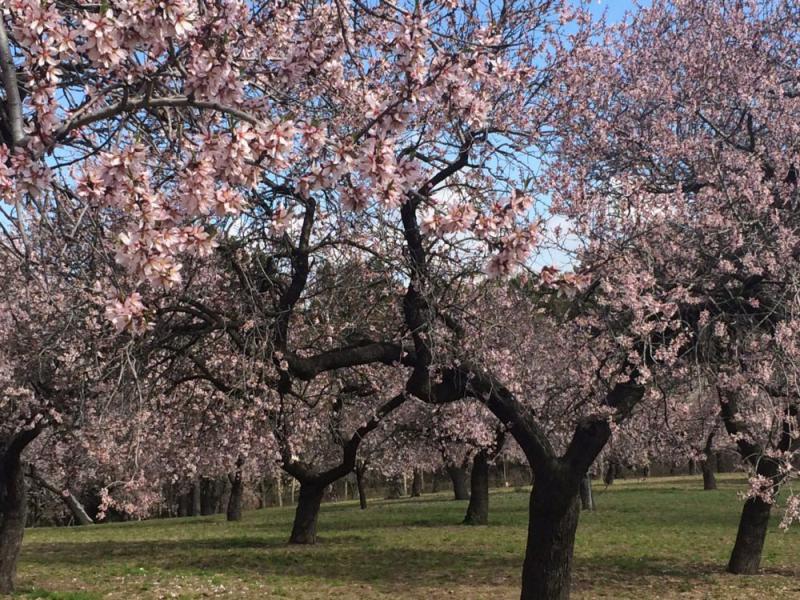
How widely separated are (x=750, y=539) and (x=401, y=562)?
20.7 feet

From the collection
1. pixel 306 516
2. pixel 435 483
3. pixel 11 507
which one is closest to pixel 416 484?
pixel 435 483

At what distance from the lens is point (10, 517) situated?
1161 centimetres

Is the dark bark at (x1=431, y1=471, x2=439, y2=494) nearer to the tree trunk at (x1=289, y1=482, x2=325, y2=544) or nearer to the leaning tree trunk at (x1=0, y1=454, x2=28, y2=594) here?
the tree trunk at (x1=289, y1=482, x2=325, y2=544)

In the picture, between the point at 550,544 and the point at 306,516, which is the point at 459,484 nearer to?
the point at 306,516

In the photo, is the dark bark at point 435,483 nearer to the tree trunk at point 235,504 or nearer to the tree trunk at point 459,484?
the tree trunk at point 459,484

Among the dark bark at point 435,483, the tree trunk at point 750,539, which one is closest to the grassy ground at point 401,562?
the tree trunk at point 750,539

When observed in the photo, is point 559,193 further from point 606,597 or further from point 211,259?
point 606,597

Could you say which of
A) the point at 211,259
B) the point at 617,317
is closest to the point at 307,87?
the point at 211,259

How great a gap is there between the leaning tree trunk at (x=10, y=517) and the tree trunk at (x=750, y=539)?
35.8 ft

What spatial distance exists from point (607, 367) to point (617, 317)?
0.72 m

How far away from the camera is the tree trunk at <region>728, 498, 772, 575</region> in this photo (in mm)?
11938

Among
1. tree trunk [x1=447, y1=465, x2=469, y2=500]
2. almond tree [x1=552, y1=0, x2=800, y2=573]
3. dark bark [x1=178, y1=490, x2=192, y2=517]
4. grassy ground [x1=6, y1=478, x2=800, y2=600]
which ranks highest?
almond tree [x1=552, y1=0, x2=800, y2=573]

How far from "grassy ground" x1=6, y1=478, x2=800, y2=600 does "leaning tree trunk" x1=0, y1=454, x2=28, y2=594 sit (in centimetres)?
37

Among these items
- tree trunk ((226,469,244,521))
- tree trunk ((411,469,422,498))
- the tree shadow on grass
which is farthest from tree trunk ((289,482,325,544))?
tree trunk ((411,469,422,498))
